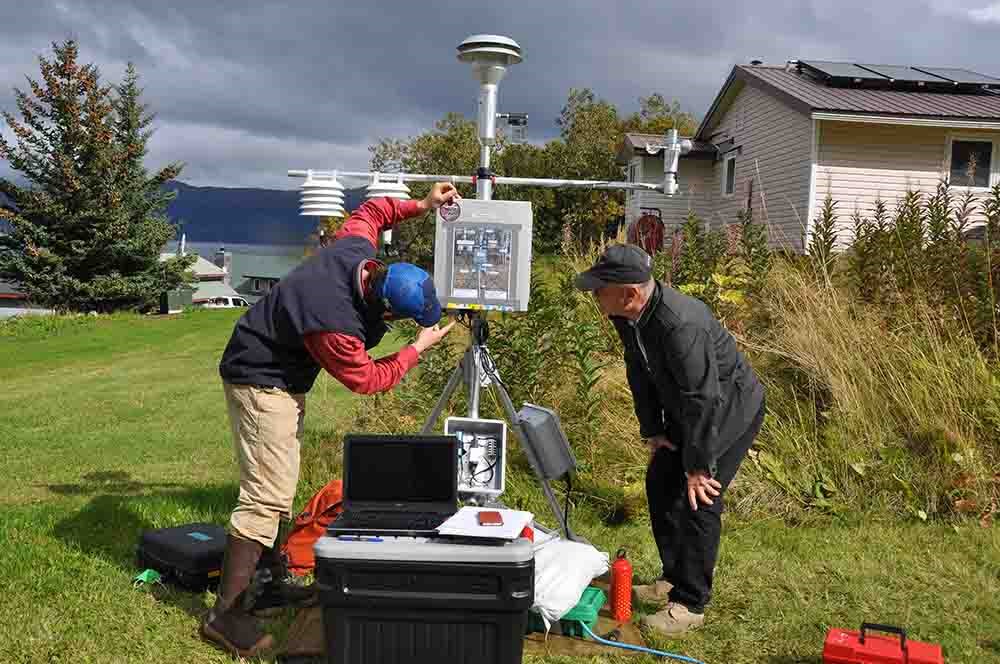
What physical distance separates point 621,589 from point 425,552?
1198 mm

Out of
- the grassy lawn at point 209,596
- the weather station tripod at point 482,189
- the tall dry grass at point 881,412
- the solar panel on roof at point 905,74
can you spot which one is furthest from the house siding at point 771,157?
the weather station tripod at point 482,189

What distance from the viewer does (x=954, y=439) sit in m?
4.94

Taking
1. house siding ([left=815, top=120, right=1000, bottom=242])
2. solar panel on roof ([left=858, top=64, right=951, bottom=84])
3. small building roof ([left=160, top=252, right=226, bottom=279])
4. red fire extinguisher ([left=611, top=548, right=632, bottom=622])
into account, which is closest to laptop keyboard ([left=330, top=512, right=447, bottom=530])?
red fire extinguisher ([left=611, top=548, right=632, bottom=622])

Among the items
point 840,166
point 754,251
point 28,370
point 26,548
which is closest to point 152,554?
point 26,548

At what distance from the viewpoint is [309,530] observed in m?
4.07

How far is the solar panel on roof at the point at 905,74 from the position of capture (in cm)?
1650

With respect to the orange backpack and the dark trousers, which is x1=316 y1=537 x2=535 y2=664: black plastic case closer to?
the dark trousers

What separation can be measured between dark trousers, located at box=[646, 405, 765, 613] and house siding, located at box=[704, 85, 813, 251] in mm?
11600

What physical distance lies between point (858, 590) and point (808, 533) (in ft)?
2.37

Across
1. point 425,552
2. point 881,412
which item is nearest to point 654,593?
point 425,552

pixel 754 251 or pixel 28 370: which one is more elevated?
pixel 754 251

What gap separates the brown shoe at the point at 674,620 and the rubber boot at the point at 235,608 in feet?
5.05

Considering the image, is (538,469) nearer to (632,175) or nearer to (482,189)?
(482,189)

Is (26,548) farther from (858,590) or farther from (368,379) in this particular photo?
(858,590)
